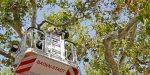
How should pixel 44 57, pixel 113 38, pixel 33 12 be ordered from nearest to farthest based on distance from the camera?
pixel 44 57 → pixel 113 38 → pixel 33 12

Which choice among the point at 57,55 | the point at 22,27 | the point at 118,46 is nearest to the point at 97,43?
the point at 118,46

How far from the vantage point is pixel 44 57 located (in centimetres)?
834

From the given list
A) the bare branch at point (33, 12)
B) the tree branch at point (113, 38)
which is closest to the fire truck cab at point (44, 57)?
the tree branch at point (113, 38)

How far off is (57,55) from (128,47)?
4.27 m

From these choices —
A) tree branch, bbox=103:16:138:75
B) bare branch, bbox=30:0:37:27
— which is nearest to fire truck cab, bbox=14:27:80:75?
tree branch, bbox=103:16:138:75

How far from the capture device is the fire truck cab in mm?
8375

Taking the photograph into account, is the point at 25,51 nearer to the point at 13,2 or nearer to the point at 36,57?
the point at 36,57

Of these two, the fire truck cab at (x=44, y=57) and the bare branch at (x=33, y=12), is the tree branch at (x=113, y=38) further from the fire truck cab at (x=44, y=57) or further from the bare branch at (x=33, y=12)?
the bare branch at (x=33, y=12)

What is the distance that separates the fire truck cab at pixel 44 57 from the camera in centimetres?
838

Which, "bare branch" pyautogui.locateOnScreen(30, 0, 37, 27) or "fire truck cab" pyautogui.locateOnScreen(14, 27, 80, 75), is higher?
"bare branch" pyautogui.locateOnScreen(30, 0, 37, 27)

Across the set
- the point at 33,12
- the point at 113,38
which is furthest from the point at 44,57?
the point at 33,12

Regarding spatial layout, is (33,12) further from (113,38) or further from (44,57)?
(44,57)

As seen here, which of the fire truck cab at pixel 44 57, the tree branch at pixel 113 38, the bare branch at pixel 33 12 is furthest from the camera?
the bare branch at pixel 33 12

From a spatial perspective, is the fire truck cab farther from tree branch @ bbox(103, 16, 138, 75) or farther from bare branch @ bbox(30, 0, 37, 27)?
bare branch @ bbox(30, 0, 37, 27)
